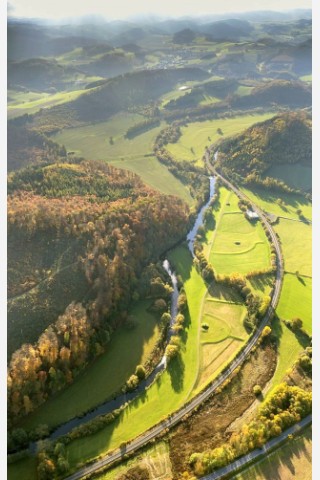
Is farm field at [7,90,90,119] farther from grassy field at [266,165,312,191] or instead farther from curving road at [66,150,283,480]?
curving road at [66,150,283,480]

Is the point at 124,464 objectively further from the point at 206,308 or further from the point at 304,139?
the point at 304,139

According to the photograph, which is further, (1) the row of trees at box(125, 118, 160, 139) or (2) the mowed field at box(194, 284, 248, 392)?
(1) the row of trees at box(125, 118, 160, 139)

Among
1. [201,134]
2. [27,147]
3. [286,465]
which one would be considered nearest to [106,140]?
[27,147]

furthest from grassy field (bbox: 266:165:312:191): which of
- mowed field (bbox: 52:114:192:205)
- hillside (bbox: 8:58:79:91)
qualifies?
hillside (bbox: 8:58:79:91)

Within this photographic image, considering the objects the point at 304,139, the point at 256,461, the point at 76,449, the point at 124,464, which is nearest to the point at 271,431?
the point at 256,461

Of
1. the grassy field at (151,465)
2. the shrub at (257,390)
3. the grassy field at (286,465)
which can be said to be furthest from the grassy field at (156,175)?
the grassy field at (151,465)

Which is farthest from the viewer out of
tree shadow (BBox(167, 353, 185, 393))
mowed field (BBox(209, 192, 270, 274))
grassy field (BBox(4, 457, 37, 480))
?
mowed field (BBox(209, 192, 270, 274))

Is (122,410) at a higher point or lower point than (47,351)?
lower
